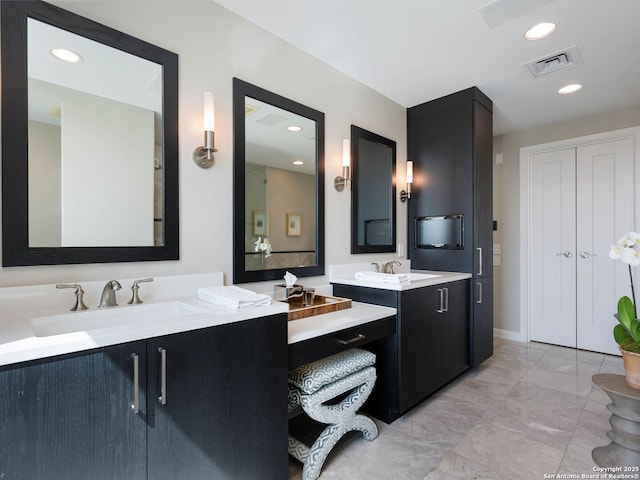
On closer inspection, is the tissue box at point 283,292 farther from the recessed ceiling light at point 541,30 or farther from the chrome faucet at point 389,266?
the recessed ceiling light at point 541,30

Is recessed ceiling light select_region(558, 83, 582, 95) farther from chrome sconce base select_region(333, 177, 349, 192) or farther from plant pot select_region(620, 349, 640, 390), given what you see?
plant pot select_region(620, 349, 640, 390)

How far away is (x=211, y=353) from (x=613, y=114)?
4227 mm

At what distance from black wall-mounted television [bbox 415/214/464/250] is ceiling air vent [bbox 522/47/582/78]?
1.19 meters

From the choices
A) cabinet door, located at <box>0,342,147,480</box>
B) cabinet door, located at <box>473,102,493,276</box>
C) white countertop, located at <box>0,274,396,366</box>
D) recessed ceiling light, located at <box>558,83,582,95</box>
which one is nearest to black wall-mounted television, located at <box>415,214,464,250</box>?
cabinet door, located at <box>473,102,493,276</box>

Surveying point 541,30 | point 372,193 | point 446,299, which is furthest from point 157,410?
point 541,30

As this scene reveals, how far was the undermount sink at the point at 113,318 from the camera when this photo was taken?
113cm

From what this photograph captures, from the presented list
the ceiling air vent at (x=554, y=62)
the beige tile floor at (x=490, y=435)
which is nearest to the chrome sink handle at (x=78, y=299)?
the beige tile floor at (x=490, y=435)

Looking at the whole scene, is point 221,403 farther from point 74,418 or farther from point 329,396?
point 329,396

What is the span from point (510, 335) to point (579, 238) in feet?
4.30

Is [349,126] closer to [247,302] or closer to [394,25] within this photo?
[394,25]

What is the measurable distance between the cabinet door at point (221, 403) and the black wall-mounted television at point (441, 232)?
2.00 meters

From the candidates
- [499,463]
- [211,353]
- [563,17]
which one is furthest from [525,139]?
[211,353]

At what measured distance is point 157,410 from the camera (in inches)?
40.8

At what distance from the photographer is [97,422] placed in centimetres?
93
